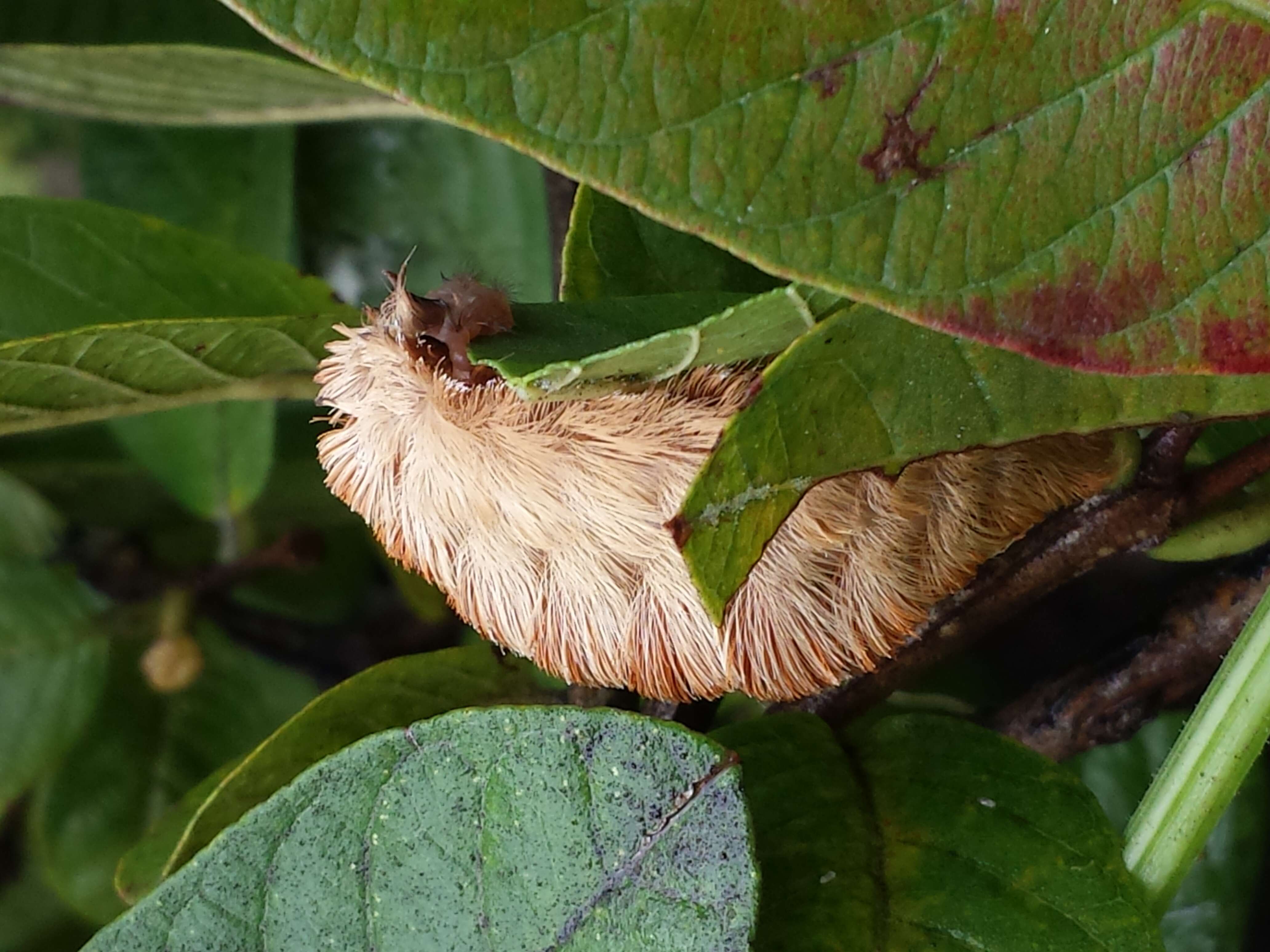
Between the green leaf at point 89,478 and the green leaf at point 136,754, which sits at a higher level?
the green leaf at point 89,478

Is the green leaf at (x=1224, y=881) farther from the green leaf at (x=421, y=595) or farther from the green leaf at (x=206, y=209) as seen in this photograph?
the green leaf at (x=206, y=209)

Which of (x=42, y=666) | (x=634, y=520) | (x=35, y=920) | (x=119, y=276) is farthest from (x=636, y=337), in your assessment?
(x=35, y=920)

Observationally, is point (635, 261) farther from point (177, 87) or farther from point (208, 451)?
point (208, 451)

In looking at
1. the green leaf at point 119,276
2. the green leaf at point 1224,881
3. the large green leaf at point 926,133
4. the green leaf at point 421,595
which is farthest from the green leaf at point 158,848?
the green leaf at point 1224,881

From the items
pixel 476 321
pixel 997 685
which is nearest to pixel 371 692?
pixel 476 321

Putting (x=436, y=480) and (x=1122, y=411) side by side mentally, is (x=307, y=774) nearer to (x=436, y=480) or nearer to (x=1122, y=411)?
(x=436, y=480)
